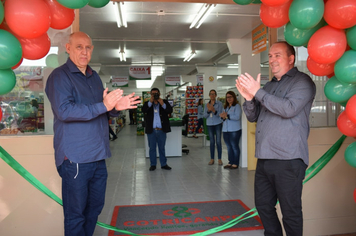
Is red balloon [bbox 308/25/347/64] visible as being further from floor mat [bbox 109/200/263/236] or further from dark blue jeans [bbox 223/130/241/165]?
dark blue jeans [bbox 223/130/241/165]

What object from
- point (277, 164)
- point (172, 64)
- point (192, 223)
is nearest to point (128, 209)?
point (192, 223)

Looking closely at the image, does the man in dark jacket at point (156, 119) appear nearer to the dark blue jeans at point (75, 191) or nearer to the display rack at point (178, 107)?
the dark blue jeans at point (75, 191)

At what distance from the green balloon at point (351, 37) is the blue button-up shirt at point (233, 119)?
4142 mm

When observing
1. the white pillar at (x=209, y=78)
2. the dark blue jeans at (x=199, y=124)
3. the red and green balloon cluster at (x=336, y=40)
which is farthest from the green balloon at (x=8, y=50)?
the dark blue jeans at (x=199, y=124)

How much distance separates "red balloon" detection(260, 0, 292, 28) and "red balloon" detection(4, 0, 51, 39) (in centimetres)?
148

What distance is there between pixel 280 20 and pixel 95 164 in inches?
66.5

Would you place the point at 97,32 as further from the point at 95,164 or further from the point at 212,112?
the point at 95,164

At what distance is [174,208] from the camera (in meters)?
3.67

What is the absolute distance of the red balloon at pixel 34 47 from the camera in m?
1.85

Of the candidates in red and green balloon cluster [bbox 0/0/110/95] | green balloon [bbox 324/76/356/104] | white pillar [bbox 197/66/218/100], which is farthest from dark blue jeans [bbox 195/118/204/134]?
red and green balloon cluster [bbox 0/0/110/95]

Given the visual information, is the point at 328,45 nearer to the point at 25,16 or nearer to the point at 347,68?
the point at 347,68

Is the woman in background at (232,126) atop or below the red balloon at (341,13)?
below

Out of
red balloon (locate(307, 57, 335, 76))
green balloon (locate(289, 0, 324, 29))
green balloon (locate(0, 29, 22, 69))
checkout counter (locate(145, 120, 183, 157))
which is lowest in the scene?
checkout counter (locate(145, 120, 183, 157))

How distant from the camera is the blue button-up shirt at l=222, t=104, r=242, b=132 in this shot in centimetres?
590
